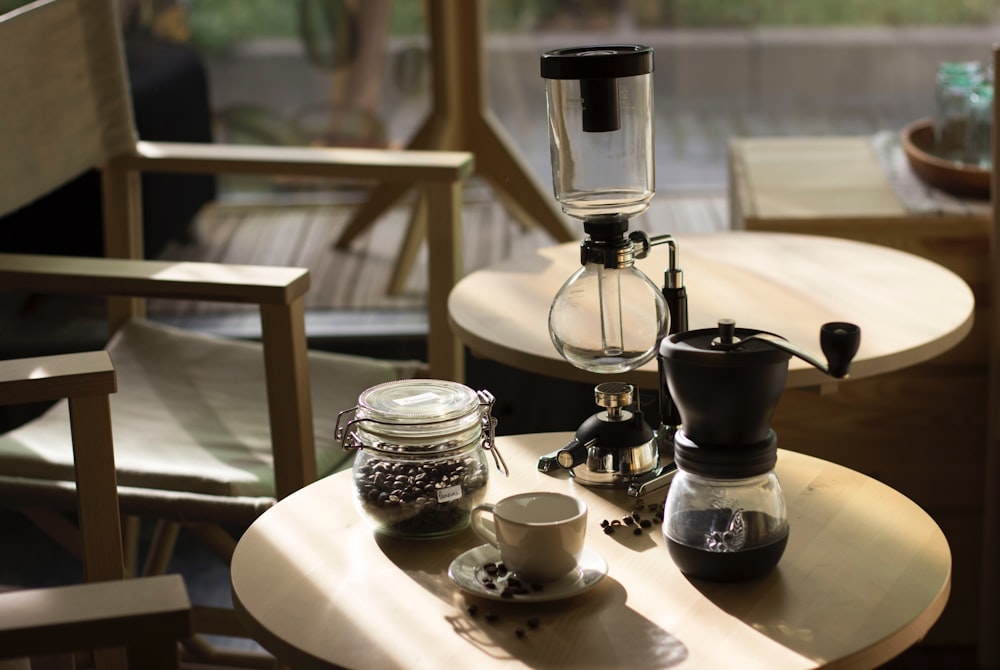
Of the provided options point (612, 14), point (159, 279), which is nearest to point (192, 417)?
point (159, 279)

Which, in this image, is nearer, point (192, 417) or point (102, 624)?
point (102, 624)

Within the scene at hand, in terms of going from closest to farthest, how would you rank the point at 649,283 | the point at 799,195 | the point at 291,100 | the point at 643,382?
the point at 649,283
the point at 643,382
the point at 799,195
the point at 291,100

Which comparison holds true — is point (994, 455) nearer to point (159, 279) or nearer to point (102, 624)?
point (159, 279)

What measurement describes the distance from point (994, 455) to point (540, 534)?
122 centimetres

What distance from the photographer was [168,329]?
2.15 meters

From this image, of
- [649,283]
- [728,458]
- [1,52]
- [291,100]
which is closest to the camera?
[728,458]

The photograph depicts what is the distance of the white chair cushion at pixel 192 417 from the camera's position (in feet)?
5.54

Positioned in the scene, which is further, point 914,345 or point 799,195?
point 799,195

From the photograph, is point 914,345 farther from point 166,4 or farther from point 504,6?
point 166,4

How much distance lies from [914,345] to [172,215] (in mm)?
1989

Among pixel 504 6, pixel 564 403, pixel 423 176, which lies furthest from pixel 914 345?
pixel 504 6

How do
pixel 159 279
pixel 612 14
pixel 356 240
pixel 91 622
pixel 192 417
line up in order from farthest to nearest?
pixel 356 240
pixel 612 14
pixel 192 417
pixel 159 279
pixel 91 622

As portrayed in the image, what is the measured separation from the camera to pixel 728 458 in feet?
3.22

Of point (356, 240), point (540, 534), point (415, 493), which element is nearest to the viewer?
point (540, 534)
